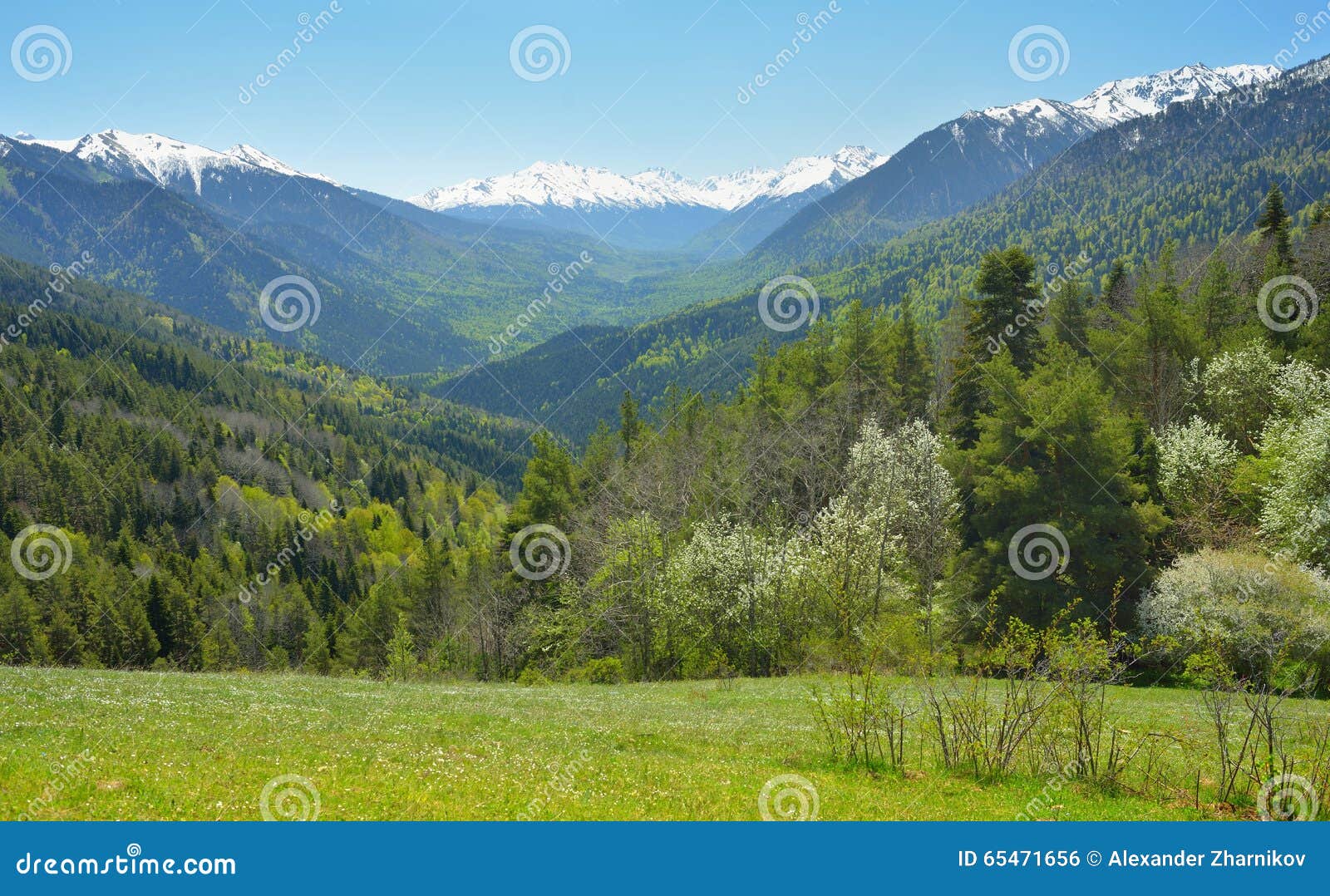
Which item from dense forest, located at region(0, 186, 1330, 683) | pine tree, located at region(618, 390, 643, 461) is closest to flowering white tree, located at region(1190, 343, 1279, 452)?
dense forest, located at region(0, 186, 1330, 683)

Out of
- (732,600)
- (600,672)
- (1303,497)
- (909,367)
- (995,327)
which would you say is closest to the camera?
(1303,497)

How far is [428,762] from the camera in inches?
544

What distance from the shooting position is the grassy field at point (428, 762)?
36.0 feet

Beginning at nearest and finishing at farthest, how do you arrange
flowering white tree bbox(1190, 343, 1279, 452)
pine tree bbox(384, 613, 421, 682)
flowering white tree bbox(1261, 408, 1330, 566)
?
flowering white tree bbox(1261, 408, 1330, 566)
flowering white tree bbox(1190, 343, 1279, 452)
pine tree bbox(384, 613, 421, 682)

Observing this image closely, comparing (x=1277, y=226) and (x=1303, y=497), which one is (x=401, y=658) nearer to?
(x=1303, y=497)

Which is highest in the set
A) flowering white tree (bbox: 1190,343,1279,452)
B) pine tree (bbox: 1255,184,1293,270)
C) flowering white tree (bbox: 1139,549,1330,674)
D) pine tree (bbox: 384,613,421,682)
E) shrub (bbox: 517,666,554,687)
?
pine tree (bbox: 1255,184,1293,270)

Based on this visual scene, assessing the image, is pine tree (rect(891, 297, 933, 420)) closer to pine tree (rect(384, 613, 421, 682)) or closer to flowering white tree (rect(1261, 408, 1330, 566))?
flowering white tree (rect(1261, 408, 1330, 566))

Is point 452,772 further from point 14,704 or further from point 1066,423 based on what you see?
point 1066,423

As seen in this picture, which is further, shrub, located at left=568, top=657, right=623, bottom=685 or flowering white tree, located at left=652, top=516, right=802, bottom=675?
shrub, located at left=568, top=657, right=623, bottom=685

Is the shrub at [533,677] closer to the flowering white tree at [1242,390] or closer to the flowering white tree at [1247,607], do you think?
the flowering white tree at [1247,607]

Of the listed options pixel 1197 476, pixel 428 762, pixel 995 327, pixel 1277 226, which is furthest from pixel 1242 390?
pixel 428 762

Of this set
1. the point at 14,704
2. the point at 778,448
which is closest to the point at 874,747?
the point at 14,704

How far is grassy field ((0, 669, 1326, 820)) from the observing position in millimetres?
10961

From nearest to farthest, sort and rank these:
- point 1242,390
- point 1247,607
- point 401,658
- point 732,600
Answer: point 1247,607
point 1242,390
point 732,600
point 401,658
